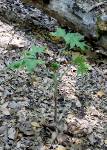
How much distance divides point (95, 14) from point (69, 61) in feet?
2.96

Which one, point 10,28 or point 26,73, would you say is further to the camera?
point 10,28

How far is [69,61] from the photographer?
201 inches

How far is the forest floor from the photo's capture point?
3.74 meters

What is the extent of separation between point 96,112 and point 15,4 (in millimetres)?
2890

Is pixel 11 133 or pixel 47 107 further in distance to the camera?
pixel 47 107

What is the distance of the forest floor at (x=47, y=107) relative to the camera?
374cm

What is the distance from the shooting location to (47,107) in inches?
164

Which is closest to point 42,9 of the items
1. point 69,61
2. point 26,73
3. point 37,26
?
point 37,26

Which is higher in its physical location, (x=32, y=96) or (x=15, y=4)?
(x=15, y=4)

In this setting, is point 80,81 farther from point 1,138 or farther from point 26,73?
point 1,138

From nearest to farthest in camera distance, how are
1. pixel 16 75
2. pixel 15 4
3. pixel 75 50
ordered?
pixel 16 75 → pixel 75 50 → pixel 15 4

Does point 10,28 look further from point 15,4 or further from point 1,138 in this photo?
point 1,138

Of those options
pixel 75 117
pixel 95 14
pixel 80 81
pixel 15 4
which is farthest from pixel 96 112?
pixel 15 4

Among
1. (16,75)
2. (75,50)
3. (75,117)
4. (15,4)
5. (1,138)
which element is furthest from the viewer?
(15,4)
